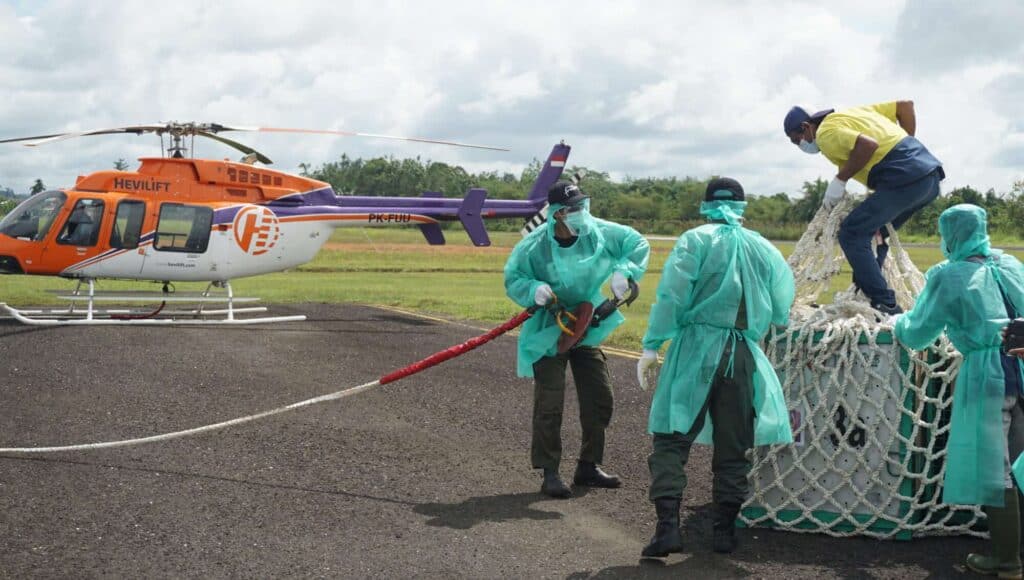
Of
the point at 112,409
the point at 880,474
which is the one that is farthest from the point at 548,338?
the point at 112,409

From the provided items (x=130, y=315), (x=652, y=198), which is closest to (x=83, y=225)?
(x=130, y=315)

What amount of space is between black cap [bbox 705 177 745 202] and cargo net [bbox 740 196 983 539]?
85 centimetres

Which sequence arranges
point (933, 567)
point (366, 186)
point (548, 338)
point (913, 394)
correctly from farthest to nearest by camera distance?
point (366, 186), point (548, 338), point (913, 394), point (933, 567)

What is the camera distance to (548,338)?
269 inches

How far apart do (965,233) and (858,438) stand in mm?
1301

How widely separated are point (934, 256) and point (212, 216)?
133 ft

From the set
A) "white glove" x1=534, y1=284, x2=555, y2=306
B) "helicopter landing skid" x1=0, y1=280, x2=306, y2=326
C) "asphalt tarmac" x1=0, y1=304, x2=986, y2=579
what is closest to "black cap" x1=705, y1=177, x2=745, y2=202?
"white glove" x1=534, y1=284, x2=555, y2=306

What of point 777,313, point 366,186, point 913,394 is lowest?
point 913,394

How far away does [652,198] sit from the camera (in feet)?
214

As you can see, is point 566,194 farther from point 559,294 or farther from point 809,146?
point 809,146

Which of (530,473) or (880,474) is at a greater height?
(880,474)

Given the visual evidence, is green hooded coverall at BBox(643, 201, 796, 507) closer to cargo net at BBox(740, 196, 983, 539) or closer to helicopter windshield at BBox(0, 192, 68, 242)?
cargo net at BBox(740, 196, 983, 539)

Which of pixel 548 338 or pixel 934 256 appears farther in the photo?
pixel 934 256

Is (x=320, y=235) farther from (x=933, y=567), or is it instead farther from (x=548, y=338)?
(x=933, y=567)
